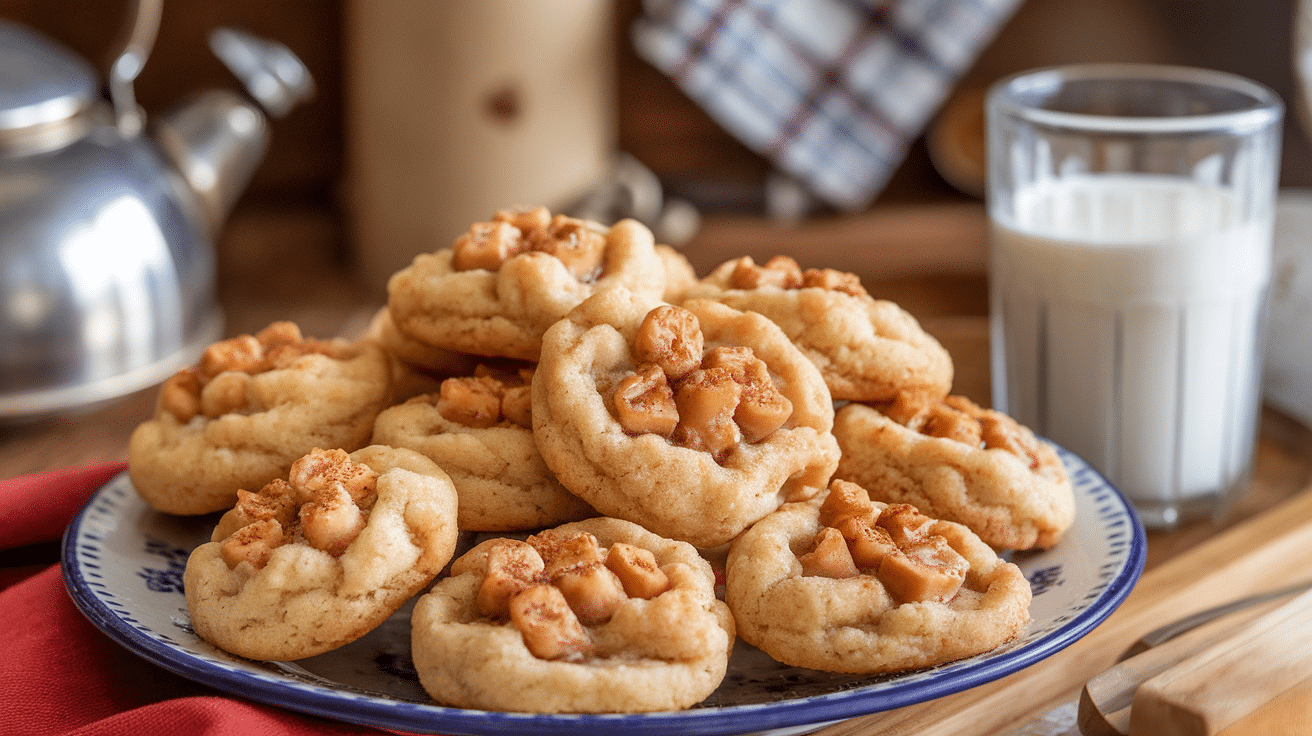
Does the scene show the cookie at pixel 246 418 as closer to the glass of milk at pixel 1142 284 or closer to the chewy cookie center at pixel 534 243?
the chewy cookie center at pixel 534 243

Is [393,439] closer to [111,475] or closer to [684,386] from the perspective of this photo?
[684,386]

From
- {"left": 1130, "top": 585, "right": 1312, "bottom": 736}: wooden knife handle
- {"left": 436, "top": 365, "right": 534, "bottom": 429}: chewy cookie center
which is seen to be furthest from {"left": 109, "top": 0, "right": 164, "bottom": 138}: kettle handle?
{"left": 1130, "top": 585, "right": 1312, "bottom": 736}: wooden knife handle

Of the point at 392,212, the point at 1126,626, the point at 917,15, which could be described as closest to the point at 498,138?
the point at 392,212

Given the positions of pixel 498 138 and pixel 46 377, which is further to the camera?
pixel 498 138

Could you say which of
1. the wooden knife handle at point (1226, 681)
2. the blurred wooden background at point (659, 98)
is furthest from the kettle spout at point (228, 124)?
the wooden knife handle at point (1226, 681)

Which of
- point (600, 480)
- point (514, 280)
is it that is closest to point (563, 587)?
point (600, 480)

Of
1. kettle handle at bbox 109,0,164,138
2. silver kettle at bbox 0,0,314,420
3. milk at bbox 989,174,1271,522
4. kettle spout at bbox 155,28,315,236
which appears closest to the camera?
milk at bbox 989,174,1271,522

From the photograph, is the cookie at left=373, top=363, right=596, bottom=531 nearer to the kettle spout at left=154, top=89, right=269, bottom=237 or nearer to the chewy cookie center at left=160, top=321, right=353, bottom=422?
the chewy cookie center at left=160, top=321, right=353, bottom=422

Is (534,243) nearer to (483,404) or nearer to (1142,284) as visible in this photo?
(483,404)
